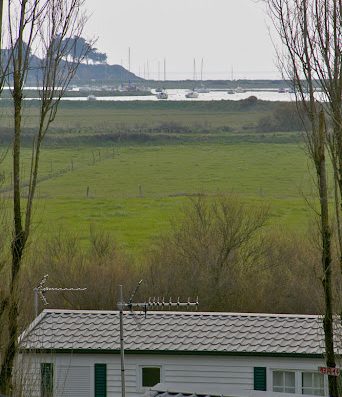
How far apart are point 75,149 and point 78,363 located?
69.1 metres

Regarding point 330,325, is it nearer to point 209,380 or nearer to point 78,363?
point 209,380

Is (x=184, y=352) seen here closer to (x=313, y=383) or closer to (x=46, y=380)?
(x=313, y=383)

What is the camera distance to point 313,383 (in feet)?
57.9

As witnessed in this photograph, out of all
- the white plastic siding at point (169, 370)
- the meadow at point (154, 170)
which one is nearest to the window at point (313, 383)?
the white plastic siding at point (169, 370)

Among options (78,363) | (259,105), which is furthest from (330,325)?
(259,105)

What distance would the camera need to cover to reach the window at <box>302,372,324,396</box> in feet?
57.6

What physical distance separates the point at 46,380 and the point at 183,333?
2.60 metres

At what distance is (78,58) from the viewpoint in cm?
1386

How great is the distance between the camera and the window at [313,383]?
17.5 meters

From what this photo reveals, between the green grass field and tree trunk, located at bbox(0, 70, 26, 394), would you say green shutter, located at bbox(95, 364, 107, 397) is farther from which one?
the green grass field

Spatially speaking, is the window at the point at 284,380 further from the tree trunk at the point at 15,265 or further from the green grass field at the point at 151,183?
the green grass field at the point at 151,183

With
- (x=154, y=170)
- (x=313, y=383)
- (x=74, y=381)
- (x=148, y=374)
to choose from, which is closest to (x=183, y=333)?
(x=148, y=374)

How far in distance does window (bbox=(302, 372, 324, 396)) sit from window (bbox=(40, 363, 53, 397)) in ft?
14.1

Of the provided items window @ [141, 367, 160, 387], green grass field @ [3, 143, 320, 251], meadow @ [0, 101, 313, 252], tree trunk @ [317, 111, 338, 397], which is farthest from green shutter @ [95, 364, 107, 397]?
green grass field @ [3, 143, 320, 251]
